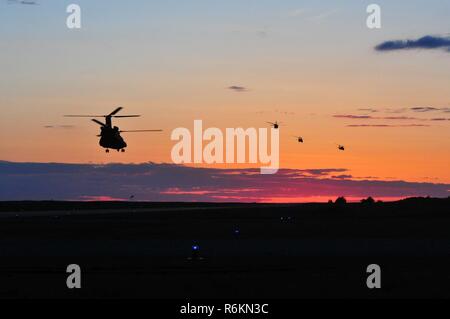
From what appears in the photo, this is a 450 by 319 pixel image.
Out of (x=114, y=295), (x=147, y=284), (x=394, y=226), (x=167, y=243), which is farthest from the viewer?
(x=394, y=226)

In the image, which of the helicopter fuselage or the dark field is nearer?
the dark field

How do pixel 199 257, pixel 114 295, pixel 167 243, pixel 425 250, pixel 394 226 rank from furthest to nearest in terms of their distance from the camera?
pixel 394 226
pixel 167 243
pixel 425 250
pixel 199 257
pixel 114 295

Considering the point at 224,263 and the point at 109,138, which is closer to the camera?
the point at 224,263

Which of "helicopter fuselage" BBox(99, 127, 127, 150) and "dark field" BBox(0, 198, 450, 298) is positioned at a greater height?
"helicopter fuselage" BBox(99, 127, 127, 150)

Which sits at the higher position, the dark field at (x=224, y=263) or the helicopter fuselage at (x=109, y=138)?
the helicopter fuselage at (x=109, y=138)

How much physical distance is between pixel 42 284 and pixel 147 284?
15.0 ft

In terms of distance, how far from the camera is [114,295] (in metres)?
36.2

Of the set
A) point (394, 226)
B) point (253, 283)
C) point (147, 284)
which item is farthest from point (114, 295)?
point (394, 226)

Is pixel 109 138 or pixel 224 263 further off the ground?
pixel 109 138

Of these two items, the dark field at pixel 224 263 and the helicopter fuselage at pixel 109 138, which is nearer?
the dark field at pixel 224 263

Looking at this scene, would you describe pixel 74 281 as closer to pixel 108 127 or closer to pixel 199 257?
pixel 199 257
